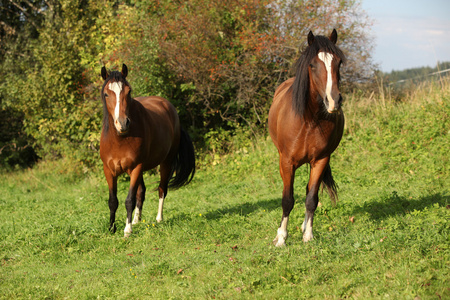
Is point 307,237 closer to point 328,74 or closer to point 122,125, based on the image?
point 328,74

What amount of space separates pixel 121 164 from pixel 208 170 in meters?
5.69

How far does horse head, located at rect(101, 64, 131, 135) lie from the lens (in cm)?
566

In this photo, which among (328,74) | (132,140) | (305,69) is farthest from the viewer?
(132,140)

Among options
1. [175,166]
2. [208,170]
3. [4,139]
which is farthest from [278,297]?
[4,139]

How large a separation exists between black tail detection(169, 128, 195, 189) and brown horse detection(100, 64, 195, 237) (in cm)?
2

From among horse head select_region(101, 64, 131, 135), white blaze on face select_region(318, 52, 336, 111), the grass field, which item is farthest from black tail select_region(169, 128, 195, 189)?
white blaze on face select_region(318, 52, 336, 111)

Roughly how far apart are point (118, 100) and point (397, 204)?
420 centimetres

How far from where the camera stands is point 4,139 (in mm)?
16984

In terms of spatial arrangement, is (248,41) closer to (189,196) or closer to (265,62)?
(265,62)

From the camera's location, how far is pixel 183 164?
8.12m

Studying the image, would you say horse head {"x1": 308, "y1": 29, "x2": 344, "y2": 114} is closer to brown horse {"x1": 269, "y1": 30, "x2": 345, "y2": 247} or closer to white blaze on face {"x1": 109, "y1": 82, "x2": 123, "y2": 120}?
brown horse {"x1": 269, "y1": 30, "x2": 345, "y2": 247}

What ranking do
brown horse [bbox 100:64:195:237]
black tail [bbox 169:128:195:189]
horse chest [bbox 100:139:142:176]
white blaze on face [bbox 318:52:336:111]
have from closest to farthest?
white blaze on face [bbox 318:52:336:111] < brown horse [bbox 100:64:195:237] < horse chest [bbox 100:139:142:176] < black tail [bbox 169:128:195:189]

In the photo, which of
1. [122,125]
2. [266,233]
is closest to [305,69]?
[266,233]

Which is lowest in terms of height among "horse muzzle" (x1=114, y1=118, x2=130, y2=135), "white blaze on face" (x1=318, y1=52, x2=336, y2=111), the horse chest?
the horse chest
